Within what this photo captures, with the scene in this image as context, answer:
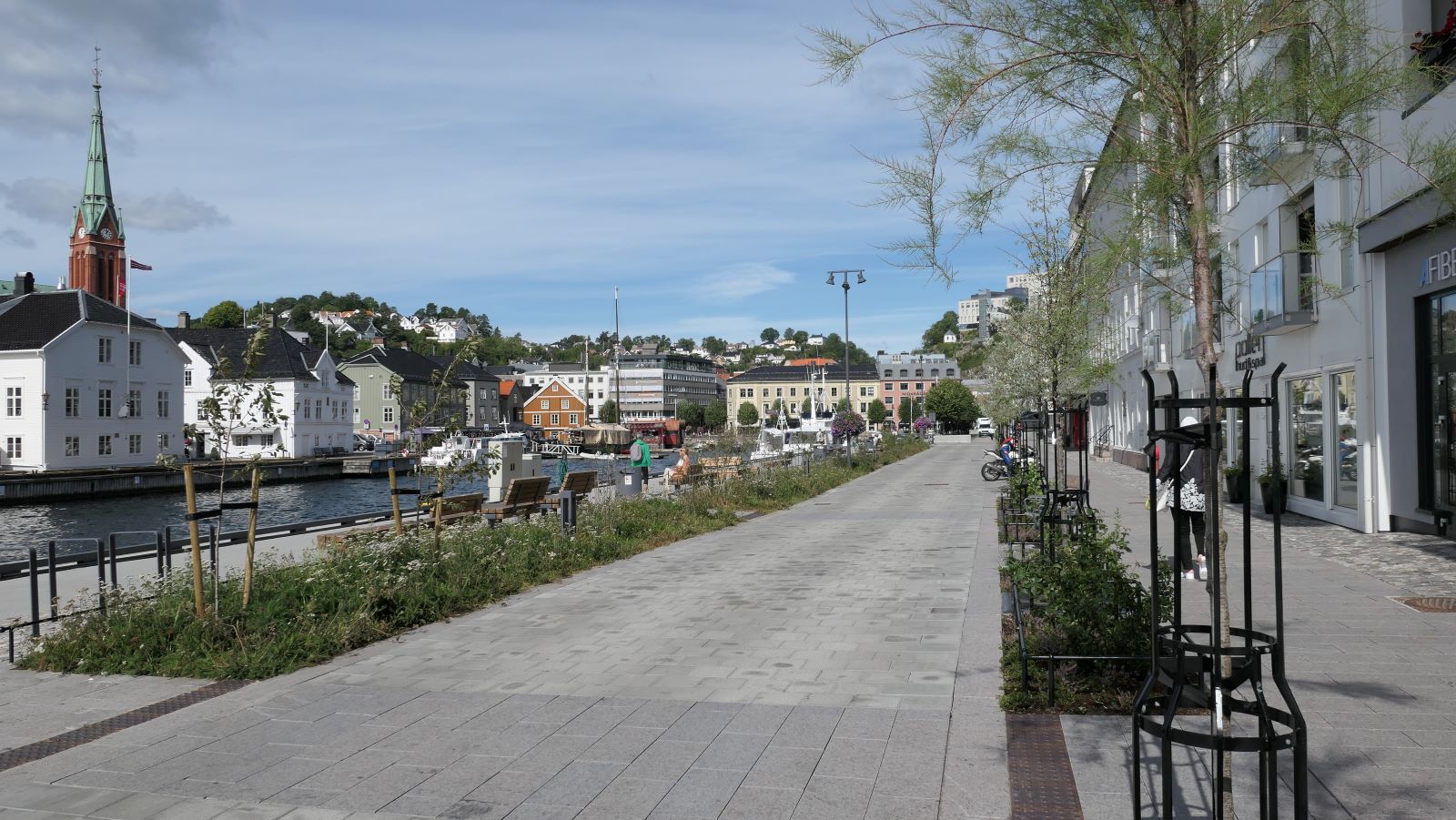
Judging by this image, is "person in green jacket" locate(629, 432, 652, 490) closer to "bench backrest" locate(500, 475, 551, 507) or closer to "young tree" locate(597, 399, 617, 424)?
"bench backrest" locate(500, 475, 551, 507)

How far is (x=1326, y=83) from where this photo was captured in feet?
13.7

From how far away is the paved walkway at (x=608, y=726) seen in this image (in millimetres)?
4697

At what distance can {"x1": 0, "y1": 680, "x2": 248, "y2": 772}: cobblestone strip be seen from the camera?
5430 mm

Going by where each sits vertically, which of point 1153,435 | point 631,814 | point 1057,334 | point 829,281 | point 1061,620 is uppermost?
point 829,281

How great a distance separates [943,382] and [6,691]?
12081 cm

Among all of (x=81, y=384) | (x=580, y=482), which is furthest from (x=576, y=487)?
(x=81, y=384)

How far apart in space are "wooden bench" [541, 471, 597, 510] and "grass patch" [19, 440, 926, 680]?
3997mm

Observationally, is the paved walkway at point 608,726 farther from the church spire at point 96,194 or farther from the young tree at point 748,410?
the young tree at point 748,410

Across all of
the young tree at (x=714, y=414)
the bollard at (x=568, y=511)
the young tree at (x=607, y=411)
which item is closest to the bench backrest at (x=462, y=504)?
the bollard at (x=568, y=511)

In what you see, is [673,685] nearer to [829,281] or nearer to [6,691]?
[6,691]

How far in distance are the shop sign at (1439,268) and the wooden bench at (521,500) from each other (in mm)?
12848

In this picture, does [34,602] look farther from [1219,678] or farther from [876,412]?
[876,412]

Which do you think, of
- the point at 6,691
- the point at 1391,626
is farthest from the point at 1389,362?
the point at 6,691

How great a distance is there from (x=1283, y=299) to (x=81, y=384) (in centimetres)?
5672
